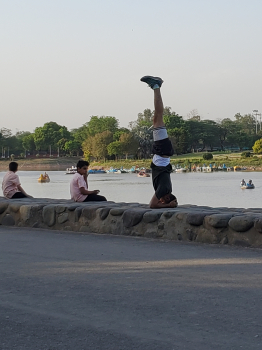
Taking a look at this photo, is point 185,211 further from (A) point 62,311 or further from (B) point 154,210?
(A) point 62,311

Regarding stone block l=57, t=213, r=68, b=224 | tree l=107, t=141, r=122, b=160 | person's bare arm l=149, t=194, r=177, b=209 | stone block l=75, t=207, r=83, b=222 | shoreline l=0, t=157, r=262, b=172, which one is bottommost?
shoreline l=0, t=157, r=262, b=172

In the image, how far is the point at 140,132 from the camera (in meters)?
147

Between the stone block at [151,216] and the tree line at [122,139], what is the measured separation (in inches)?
5152

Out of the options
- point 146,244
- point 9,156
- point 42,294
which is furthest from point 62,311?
point 9,156

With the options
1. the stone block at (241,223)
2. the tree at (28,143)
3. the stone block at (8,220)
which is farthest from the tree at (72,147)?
the stone block at (241,223)

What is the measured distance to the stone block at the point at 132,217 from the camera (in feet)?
31.8

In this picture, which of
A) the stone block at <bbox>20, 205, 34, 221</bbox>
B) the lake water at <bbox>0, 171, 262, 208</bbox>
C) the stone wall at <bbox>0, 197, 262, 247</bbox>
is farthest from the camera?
the lake water at <bbox>0, 171, 262, 208</bbox>

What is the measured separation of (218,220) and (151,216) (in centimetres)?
129

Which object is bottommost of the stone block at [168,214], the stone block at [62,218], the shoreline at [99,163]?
the shoreline at [99,163]

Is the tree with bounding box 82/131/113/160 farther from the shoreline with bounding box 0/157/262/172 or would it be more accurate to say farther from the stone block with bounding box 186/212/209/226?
the stone block with bounding box 186/212/209/226

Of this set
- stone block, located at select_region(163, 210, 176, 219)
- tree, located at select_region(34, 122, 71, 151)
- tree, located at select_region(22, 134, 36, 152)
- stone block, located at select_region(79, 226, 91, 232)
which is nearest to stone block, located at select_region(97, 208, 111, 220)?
stone block, located at select_region(79, 226, 91, 232)

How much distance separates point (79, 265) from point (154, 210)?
2.73m

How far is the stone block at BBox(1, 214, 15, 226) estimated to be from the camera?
11661mm

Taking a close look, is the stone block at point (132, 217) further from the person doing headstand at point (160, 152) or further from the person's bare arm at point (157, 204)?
the person doing headstand at point (160, 152)
